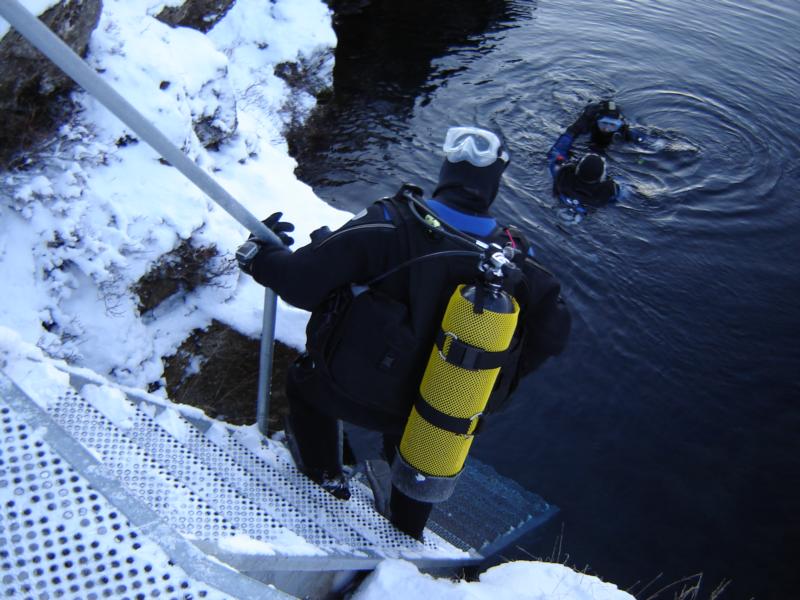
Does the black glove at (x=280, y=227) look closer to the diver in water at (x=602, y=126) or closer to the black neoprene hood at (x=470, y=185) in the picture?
the black neoprene hood at (x=470, y=185)

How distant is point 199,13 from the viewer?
7941mm

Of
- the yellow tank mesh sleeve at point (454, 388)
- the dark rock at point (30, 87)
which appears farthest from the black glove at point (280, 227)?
the dark rock at point (30, 87)

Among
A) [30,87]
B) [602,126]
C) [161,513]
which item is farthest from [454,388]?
[602,126]

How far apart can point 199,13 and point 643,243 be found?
6134 mm

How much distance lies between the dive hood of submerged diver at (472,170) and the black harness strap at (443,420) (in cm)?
80

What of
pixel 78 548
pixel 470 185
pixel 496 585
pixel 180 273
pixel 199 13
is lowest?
pixel 180 273

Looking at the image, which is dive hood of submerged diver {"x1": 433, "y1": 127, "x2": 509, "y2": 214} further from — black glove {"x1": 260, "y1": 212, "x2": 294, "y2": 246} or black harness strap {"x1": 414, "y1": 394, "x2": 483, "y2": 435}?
black harness strap {"x1": 414, "y1": 394, "x2": 483, "y2": 435}

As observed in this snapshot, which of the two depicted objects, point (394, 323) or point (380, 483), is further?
point (380, 483)

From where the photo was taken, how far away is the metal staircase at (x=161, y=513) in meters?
1.54

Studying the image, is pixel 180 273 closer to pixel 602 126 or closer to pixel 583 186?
pixel 583 186

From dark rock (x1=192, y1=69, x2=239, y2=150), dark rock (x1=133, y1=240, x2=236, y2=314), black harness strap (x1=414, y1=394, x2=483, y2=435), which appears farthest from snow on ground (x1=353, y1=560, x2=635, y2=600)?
dark rock (x1=192, y1=69, x2=239, y2=150)

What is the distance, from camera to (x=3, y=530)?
1.56 metres

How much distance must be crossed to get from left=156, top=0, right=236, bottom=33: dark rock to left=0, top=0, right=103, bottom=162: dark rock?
240 cm

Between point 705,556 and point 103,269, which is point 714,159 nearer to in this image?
point 705,556
